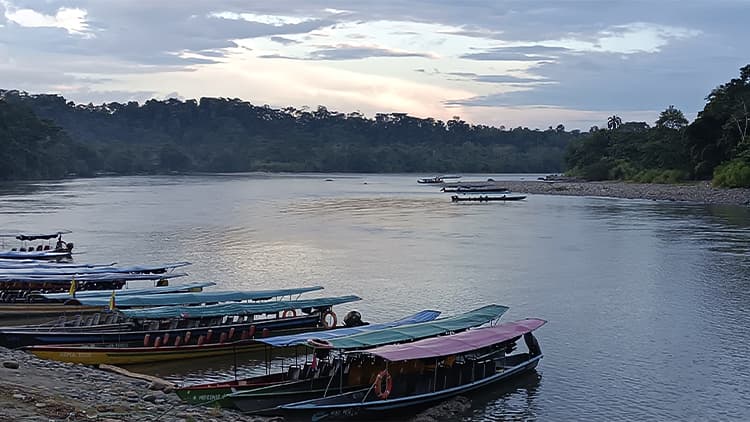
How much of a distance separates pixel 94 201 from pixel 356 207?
23638 mm

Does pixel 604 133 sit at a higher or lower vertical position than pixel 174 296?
higher

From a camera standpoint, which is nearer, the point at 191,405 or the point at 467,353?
the point at 191,405

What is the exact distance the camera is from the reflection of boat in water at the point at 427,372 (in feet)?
50.8

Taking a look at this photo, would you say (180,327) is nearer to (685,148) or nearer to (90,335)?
(90,335)

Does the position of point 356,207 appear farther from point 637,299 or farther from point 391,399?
point 391,399

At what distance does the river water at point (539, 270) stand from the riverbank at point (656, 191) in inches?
157

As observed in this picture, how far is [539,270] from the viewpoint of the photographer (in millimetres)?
34844

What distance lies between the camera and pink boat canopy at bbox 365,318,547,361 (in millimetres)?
15820

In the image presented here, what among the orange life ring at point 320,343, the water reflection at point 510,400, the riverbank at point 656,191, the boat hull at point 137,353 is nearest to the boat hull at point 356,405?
the water reflection at point 510,400

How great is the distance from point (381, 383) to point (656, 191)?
71.8 m

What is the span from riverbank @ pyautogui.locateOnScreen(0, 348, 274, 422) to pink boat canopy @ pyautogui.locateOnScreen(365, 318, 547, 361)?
2461 mm

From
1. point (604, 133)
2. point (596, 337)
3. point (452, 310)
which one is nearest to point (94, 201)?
point (452, 310)

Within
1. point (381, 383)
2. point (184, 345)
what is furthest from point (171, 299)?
point (381, 383)

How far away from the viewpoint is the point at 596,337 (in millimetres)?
22844
